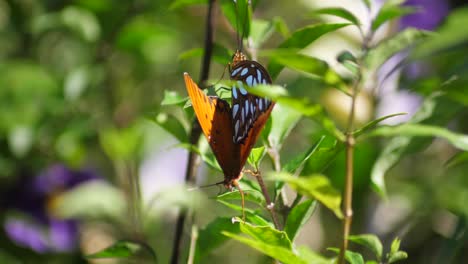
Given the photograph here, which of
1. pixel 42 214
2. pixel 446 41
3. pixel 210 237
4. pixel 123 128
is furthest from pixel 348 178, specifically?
pixel 42 214

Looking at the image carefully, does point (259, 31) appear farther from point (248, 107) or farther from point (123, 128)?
point (123, 128)

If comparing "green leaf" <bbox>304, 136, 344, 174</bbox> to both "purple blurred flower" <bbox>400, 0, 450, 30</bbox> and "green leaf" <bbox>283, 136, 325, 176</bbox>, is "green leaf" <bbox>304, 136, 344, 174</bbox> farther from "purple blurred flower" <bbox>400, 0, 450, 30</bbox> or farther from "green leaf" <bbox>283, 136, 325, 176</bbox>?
"purple blurred flower" <bbox>400, 0, 450, 30</bbox>

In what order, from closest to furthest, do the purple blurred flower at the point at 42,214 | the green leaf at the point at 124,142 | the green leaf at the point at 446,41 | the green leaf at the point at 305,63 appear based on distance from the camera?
the green leaf at the point at 305,63 → the green leaf at the point at 446,41 → the green leaf at the point at 124,142 → the purple blurred flower at the point at 42,214

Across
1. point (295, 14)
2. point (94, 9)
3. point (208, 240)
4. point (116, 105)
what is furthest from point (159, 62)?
point (208, 240)

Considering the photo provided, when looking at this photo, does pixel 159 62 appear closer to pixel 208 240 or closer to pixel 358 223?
pixel 358 223

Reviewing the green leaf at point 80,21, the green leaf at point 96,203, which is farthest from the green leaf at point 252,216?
the green leaf at point 80,21

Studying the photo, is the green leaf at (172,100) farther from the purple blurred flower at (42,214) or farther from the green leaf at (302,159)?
the purple blurred flower at (42,214)
